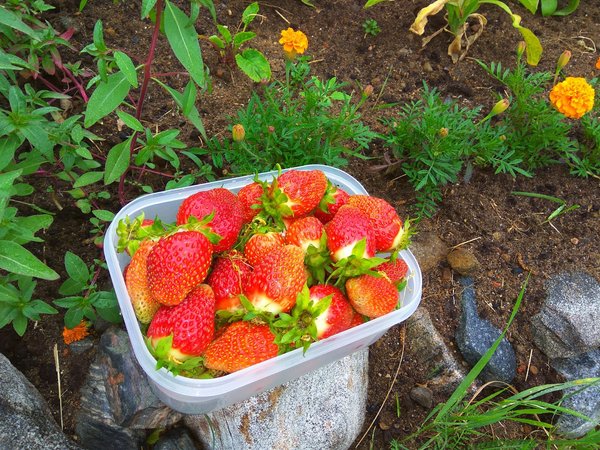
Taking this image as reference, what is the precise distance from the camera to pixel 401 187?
1.84m

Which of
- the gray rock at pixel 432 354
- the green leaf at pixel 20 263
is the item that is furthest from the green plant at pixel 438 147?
the green leaf at pixel 20 263

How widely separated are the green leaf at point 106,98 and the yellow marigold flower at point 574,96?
122cm

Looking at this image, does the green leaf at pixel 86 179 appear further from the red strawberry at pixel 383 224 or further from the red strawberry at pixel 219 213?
the red strawberry at pixel 383 224

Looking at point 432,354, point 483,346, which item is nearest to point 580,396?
point 483,346

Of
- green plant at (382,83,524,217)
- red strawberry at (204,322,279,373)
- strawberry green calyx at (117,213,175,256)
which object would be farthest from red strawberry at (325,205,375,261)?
green plant at (382,83,524,217)

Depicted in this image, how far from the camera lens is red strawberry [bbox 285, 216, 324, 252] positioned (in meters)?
1.18

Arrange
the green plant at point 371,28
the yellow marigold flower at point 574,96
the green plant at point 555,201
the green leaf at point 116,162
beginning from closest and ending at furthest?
the green leaf at point 116,162
the yellow marigold flower at point 574,96
the green plant at point 555,201
the green plant at point 371,28

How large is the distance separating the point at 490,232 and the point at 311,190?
81 centimetres

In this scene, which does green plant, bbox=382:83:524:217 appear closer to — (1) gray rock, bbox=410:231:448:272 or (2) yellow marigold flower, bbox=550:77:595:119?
(1) gray rock, bbox=410:231:448:272

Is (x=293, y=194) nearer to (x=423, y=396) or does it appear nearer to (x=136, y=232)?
(x=136, y=232)

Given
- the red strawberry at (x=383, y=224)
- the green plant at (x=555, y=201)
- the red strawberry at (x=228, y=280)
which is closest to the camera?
the red strawberry at (x=228, y=280)

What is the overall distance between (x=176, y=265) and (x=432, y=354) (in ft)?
2.81

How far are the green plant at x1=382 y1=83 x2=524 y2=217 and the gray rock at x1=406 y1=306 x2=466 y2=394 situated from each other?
32 cm

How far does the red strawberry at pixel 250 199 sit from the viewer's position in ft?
4.13
